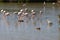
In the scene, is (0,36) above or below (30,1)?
above

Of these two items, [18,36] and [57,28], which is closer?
[18,36]

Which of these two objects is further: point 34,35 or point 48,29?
point 48,29

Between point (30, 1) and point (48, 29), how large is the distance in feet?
31.3

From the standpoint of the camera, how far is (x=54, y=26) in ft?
21.4

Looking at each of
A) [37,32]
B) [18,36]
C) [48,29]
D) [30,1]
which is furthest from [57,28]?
[30,1]

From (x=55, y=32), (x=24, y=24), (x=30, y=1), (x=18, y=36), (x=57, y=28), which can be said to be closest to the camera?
(x=18, y=36)

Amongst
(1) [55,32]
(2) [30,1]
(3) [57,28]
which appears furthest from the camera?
(2) [30,1]

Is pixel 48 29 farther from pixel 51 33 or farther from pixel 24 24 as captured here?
pixel 24 24

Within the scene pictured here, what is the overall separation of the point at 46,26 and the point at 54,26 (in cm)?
19

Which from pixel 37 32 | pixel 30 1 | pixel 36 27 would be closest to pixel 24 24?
pixel 36 27

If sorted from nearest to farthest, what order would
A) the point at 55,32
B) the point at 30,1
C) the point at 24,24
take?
1. the point at 55,32
2. the point at 24,24
3. the point at 30,1

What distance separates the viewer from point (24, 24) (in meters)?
6.78

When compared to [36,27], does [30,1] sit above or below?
below

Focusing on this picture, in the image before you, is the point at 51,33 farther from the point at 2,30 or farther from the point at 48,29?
the point at 2,30
